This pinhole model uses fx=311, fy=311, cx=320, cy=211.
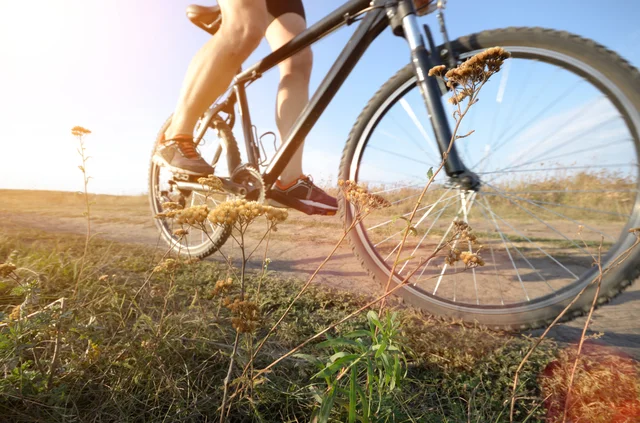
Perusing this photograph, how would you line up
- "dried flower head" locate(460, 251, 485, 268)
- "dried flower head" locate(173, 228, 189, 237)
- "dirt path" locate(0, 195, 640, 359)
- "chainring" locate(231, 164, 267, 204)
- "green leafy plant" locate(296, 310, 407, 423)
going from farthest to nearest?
"chainring" locate(231, 164, 267, 204) → "dirt path" locate(0, 195, 640, 359) → "dried flower head" locate(173, 228, 189, 237) → "dried flower head" locate(460, 251, 485, 268) → "green leafy plant" locate(296, 310, 407, 423)

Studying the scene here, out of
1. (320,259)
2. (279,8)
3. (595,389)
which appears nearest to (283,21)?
(279,8)

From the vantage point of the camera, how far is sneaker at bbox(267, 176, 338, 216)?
259 centimetres

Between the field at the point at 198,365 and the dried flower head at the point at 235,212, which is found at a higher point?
the dried flower head at the point at 235,212

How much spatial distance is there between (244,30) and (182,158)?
1093mm

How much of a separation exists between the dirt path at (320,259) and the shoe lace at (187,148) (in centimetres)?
87

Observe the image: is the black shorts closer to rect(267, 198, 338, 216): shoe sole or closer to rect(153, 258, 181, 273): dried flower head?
rect(267, 198, 338, 216): shoe sole

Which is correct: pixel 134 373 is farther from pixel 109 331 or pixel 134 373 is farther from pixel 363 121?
pixel 363 121

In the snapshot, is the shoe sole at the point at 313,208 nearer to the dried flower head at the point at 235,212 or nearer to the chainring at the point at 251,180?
the chainring at the point at 251,180

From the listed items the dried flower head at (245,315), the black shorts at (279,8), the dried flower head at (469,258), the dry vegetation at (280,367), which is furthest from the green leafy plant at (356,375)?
the black shorts at (279,8)

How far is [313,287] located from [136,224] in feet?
11.7

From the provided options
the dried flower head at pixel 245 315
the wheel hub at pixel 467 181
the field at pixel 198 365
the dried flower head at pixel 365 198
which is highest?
the wheel hub at pixel 467 181

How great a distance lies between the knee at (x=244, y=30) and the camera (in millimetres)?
2301

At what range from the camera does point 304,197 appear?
2.78 m

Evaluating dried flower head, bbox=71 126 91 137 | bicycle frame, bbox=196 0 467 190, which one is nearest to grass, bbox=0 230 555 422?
dried flower head, bbox=71 126 91 137
